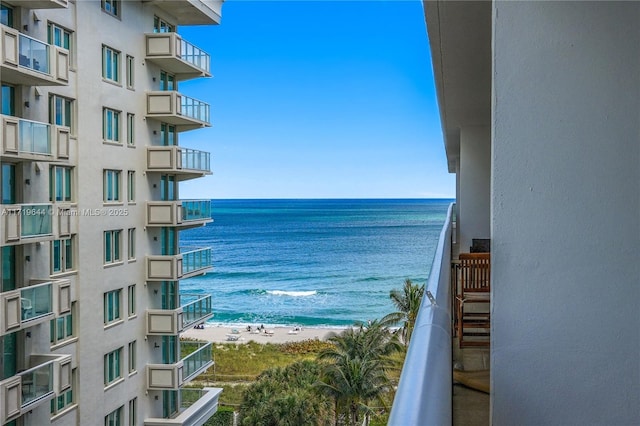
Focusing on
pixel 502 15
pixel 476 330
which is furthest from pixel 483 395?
pixel 502 15

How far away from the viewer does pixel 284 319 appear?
60844mm

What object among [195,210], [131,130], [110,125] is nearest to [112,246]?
[110,125]

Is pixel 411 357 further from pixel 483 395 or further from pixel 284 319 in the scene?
pixel 284 319

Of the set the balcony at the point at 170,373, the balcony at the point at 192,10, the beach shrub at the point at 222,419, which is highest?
the balcony at the point at 192,10

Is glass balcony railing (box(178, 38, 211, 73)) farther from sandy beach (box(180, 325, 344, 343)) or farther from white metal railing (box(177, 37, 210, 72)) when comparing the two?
sandy beach (box(180, 325, 344, 343))

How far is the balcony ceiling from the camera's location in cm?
462

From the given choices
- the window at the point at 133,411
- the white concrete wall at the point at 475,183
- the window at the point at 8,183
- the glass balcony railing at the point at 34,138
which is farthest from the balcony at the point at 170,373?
the white concrete wall at the point at 475,183

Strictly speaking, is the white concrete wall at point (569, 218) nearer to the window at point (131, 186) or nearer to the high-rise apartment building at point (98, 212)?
the high-rise apartment building at point (98, 212)

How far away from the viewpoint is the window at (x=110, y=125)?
659 inches

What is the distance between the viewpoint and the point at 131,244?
18656 millimetres

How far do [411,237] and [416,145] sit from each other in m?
22.0

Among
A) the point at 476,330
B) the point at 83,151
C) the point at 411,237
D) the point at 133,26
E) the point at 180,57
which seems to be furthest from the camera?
the point at 411,237

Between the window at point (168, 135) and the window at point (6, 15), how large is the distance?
739cm

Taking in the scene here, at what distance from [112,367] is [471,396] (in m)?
15.7
